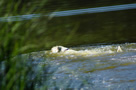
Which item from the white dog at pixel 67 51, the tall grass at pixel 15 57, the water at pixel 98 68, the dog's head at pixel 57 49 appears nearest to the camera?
the tall grass at pixel 15 57

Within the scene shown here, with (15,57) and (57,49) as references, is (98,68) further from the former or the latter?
(15,57)

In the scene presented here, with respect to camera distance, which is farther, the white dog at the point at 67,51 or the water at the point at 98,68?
the white dog at the point at 67,51

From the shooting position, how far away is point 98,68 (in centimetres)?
263

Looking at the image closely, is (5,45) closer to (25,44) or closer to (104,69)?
(25,44)

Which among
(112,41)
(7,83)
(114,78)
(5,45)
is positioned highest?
(5,45)

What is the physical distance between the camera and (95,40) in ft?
11.3

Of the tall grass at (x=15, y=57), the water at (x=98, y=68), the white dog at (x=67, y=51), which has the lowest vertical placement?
the white dog at (x=67, y=51)

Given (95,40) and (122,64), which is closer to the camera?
(122,64)

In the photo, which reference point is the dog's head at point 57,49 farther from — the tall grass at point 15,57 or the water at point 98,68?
the tall grass at point 15,57

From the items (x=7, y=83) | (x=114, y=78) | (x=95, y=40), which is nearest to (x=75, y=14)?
(x=95, y=40)

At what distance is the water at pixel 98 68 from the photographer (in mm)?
2240

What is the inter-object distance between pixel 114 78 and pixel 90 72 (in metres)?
0.23

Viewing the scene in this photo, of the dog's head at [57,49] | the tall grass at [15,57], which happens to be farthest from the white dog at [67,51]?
the tall grass at [15,57]

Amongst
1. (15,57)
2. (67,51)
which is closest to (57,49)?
(67,51)
